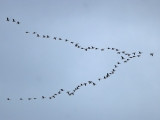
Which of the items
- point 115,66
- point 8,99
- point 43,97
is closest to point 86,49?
point 115,66

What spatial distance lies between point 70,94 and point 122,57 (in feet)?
33.7

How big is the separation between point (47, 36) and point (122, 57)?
34.4 feet

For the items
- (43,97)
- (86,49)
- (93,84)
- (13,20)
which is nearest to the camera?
(13,20)

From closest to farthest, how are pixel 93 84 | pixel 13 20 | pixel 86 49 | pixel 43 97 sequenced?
1. pixel 13 20
2. pixel 86 49
3. pixel 93 84
4. pixel 43 97

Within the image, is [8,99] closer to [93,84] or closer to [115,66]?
[93,84]

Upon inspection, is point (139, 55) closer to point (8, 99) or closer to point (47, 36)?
point (47, 36)

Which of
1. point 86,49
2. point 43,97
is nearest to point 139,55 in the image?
point 86,49

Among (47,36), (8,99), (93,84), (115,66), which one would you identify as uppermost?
(47,36)

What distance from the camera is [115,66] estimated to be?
44938 mm

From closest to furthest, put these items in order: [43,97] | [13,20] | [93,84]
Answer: [13,20] < [93,84] < [43,97]

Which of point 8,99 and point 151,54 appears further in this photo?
point 8,99

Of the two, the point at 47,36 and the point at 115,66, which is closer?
the point at 47,36

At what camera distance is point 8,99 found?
51406mm

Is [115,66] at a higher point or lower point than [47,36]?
lower
